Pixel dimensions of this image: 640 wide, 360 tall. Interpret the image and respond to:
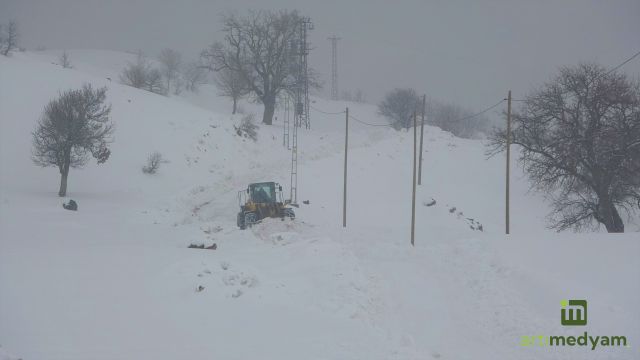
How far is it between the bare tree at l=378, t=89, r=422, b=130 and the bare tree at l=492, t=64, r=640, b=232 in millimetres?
60629

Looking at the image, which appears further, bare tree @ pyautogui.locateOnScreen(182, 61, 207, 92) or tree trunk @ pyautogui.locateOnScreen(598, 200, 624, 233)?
bare tree @ pyautogui.locateOnScreen(182, 61, 207, 92)

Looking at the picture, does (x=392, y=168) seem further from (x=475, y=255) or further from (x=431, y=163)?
(x=475, y=255)

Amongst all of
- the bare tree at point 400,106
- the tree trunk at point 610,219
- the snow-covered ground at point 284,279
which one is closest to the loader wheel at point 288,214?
the snow-covered ground at point 284,279

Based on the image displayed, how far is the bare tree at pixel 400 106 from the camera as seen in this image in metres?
89.1

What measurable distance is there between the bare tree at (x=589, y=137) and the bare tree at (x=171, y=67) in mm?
83817

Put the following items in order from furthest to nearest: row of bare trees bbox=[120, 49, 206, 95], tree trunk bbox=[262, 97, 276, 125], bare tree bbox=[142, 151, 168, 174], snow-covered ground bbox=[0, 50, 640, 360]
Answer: row of bare trees bbox=[120, 49, 206, 95], tree trunk bbox=[262, 97, 276, 125], bare tree bbox=[142, 151, 168, 174], snow-covered ground bbox=[0, 50, 640, 360]

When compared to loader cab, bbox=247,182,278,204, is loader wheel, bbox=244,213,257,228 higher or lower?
Result: lower

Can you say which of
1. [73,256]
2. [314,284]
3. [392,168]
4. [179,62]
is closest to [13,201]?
[73,256]

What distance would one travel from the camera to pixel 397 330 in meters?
10.7

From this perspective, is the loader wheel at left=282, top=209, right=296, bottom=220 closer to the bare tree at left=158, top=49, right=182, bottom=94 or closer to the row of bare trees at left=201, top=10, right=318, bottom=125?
the row of bare trees at left=201, top=10, right=318, bottom=125

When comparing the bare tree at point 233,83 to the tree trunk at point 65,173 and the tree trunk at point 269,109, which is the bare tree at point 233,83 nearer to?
the tree trunk at point 269,109

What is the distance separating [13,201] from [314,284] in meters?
20.1

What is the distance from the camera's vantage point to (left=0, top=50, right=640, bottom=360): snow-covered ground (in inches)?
368

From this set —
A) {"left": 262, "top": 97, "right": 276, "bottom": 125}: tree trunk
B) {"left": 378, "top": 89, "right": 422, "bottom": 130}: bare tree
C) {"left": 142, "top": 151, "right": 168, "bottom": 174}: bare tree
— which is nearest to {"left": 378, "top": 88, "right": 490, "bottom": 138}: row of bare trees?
{"left": 378, "top": 89, "right": 422, "bottom": 130}: bare tree
